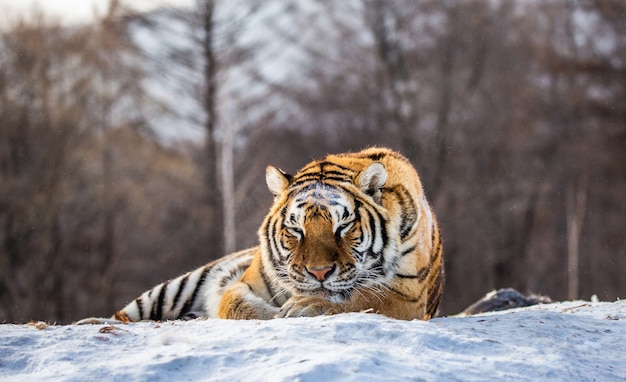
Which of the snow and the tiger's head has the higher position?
the tiger's head

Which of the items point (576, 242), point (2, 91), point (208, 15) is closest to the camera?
point (2, 91)

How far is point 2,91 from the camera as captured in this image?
20.9m

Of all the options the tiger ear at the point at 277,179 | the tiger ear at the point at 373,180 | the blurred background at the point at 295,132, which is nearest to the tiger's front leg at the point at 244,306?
the tiger ear at the point at 277,179

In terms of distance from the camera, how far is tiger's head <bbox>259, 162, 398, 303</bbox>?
477 cm

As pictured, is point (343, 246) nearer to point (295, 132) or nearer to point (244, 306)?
point (244, 306)

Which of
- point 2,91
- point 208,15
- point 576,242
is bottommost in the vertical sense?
point 576,242

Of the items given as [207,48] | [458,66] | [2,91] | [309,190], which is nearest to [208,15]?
[207,48]

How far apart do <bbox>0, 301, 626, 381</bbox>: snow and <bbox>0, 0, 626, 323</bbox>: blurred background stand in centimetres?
1681

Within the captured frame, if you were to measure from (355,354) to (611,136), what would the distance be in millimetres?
25276

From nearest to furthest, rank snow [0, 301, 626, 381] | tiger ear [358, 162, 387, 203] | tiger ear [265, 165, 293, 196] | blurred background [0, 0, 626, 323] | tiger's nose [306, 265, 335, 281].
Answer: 1. snow [0, 301, 626, 381]
2. tiger's nose [306, 265, 335, 281]
3. tiger ear [358, 162, 387, 203]
4. tiger ear [265, 165, 293, 196]
5. blurred background [0, 0, 626, 323]

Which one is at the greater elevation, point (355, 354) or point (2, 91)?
point (2, 91)

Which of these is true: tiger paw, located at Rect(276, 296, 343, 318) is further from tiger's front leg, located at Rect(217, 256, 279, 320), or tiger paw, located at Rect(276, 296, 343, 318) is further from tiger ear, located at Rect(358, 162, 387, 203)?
tiger ear, located at Rect(358, 162, 387, 203)

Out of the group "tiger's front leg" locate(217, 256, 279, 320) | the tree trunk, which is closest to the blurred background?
the tree trunk

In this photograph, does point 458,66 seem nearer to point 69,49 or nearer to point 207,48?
point 207,48
